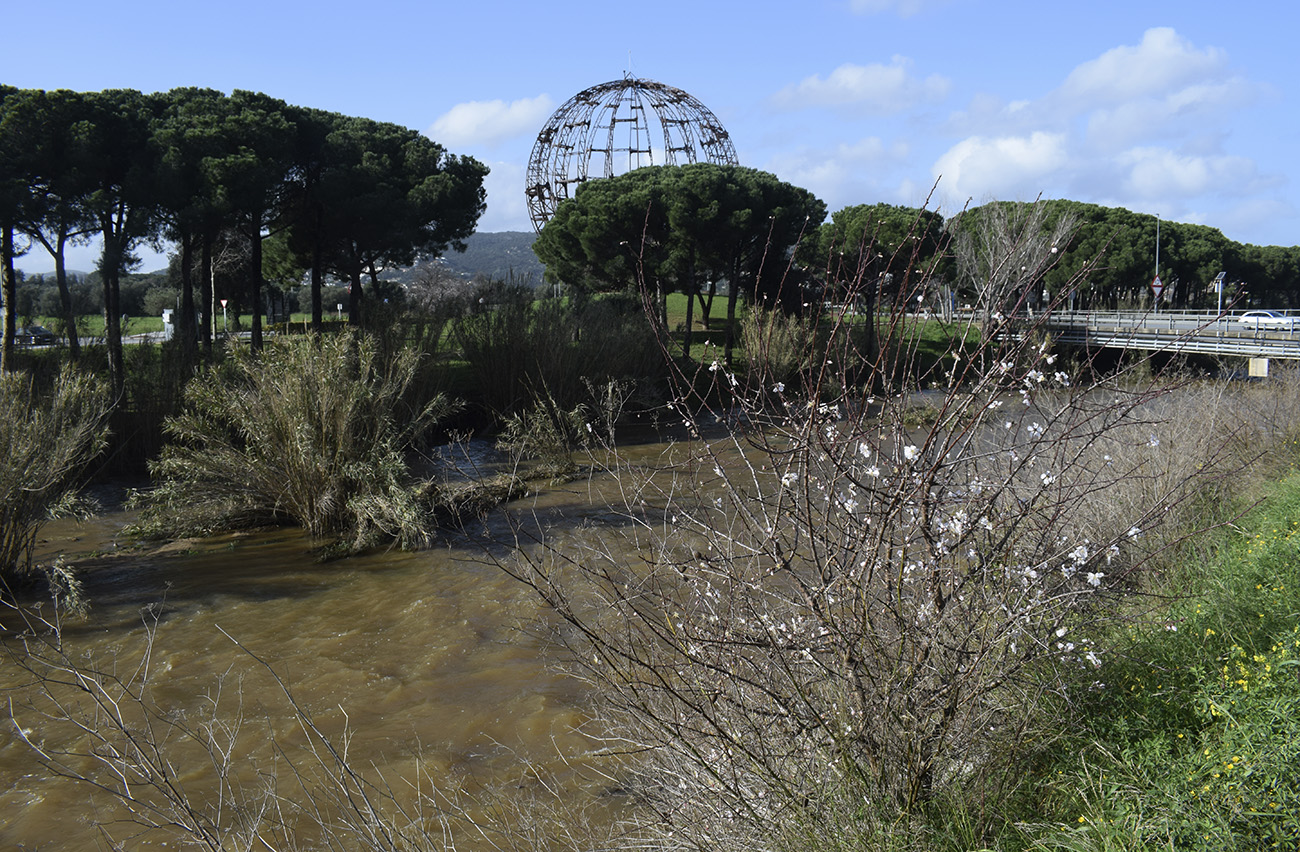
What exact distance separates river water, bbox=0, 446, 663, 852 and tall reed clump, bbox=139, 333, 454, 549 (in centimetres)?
32

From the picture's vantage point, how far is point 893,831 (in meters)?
2.51

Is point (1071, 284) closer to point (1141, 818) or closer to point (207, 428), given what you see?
point (1141, 818)

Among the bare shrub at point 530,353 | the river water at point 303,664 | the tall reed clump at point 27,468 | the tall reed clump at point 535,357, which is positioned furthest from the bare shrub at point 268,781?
the bare shrub at point 530,353

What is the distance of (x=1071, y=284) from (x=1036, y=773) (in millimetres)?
1671

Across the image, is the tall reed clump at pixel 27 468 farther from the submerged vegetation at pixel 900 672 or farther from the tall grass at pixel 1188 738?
the tall grass at pixel 1188 738

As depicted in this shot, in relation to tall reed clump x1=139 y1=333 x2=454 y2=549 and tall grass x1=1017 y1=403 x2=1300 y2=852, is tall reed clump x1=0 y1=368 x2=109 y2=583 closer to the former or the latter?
tall reed clump x1=139 y1=333 x2=454 y2=549

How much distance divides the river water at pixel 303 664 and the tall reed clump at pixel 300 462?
1.04 ft

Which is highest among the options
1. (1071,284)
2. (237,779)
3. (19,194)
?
(19,194)

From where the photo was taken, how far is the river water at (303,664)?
14.6 ft

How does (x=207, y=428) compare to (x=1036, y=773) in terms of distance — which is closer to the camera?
(x=1036, y=773)

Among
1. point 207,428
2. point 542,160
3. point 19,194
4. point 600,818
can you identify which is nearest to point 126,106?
point 19,194

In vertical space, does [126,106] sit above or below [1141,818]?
above

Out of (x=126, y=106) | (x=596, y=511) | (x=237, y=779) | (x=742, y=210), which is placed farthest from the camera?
(x=742, y=210)

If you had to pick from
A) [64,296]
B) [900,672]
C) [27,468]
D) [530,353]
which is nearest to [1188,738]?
[900,672]
